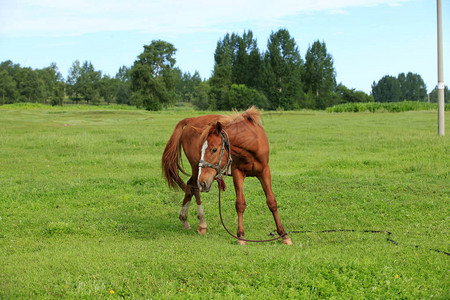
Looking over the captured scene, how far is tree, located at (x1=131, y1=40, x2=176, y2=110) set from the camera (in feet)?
237

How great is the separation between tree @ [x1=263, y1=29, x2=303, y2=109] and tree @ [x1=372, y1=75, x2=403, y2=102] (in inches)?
2067

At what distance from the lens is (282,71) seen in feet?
263

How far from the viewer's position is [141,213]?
8.60m

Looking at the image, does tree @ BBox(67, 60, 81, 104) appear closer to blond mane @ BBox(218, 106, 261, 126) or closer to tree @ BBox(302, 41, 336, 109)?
tree @ BBox(302, 41, 336, 109)

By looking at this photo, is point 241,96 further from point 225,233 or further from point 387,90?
point 225,233

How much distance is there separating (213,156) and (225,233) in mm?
1959

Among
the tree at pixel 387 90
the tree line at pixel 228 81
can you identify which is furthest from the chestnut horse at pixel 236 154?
the tree at pixel 387 90

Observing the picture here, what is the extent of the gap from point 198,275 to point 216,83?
281 ft

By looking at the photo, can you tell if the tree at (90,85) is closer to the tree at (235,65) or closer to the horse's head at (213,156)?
the tree at (235,65)

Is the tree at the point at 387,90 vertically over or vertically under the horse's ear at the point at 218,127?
over

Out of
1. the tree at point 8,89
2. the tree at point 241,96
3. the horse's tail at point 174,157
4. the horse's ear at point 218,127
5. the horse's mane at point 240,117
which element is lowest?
the horse's tail at point 174,157

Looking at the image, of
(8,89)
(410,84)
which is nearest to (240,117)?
(8,89)

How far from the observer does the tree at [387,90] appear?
394 feet

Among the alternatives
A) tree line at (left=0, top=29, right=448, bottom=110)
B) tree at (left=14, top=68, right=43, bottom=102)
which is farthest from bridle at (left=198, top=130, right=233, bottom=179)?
tree at (left=14, top=68, right=43, bottom=102)
